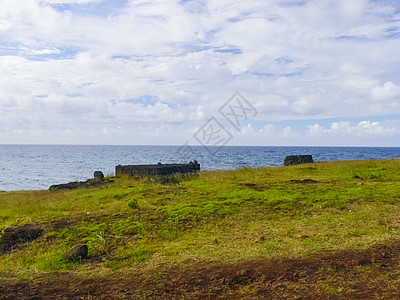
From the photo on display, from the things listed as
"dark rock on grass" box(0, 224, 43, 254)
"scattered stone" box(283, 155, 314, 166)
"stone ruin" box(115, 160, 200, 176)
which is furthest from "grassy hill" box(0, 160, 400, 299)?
"scattered stone" box(283, 155, 314, 166)

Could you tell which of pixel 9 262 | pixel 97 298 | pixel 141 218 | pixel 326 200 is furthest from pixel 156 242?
pixel 326 200

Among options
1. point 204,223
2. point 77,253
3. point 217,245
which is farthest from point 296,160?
point 77,253

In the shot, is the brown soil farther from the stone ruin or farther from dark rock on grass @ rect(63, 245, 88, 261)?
the stone ruin

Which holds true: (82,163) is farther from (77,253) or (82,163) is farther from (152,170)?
(77,253)

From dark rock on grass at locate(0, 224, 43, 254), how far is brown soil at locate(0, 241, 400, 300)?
2.80m

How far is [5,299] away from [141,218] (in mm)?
4724

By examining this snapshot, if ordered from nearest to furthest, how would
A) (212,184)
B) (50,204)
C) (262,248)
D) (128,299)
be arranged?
(128,299), (262,248), (50,204), (212,184)

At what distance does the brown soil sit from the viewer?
5.48 meters

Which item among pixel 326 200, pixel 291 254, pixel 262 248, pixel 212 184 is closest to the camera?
pixel 291 254

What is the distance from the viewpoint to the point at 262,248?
738 cm

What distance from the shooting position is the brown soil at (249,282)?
548 centimetres

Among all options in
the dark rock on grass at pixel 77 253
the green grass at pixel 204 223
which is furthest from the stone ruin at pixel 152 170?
the dark rock on grass at pixel 77 253

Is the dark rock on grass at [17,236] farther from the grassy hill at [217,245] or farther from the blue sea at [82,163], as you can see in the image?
the blue sea at [82,163]

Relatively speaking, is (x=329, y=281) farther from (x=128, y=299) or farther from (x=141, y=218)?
(x=141, y=218)
